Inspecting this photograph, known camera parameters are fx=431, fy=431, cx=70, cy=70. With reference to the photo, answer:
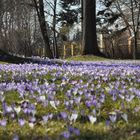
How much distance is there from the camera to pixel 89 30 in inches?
1033

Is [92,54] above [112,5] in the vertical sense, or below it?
below

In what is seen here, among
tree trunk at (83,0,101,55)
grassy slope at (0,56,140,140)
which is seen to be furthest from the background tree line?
grassy slope at (0,56,140,140)

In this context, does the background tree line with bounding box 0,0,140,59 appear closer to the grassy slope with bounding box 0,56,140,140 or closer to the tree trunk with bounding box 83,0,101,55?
the tree trunk with bounding box 83,0,101,55

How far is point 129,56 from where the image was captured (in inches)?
1996

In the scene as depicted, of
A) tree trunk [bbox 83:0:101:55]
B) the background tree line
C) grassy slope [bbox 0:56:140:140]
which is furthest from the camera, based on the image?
the background tree line

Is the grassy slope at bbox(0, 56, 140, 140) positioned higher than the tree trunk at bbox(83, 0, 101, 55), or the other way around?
the tree trunk at bbox(83, 0, 101, 55)

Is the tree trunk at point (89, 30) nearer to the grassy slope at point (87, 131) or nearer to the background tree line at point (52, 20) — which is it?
the background tree line at point (52, 20)

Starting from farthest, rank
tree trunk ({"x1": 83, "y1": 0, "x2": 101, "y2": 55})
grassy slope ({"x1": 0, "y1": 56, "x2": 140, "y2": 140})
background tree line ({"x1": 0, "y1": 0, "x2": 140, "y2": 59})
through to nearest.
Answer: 1. background tree line ({"x1": 0, "y1": 0, "x2": 140, "y2": 59})
2. tree trunk ({"x1": 83, "y1": 0, "x2": 101, "y2": 55})
3. grassy slope ({"x1": 0, "y1": 56, "x2": 140, "y2": 140})

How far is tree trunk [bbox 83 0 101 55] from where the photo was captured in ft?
84.6

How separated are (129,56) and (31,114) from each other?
47201 millimetres

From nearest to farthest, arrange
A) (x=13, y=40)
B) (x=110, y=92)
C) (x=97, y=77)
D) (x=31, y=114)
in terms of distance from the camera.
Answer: (x=31, y=114), (x=110, y=92), (x=97, y=77), (x=13, y=40)

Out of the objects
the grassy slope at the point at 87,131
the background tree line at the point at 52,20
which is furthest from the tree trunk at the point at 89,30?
the grassy slope at the point at 87,131

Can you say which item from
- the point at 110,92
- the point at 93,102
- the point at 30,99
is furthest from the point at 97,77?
the point at 93,102

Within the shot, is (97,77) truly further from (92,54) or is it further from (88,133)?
(92,54)
